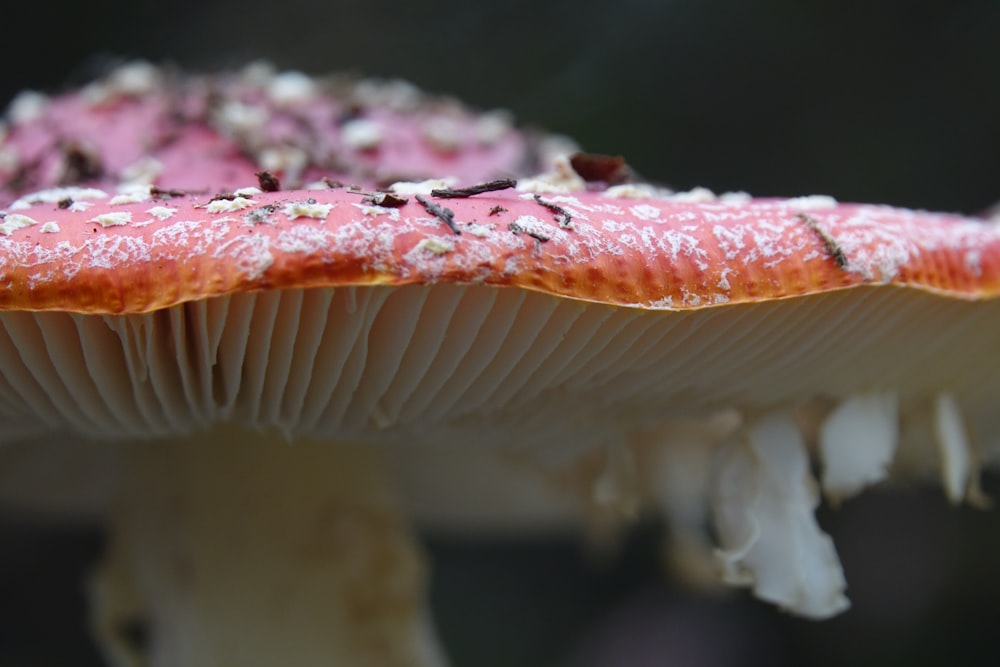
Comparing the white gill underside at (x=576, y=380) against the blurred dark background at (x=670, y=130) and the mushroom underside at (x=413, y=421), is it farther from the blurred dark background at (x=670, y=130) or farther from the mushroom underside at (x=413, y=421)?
the blurred dark background at (x=670, y=130)

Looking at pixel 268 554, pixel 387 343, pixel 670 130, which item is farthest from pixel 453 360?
pixel 670 130

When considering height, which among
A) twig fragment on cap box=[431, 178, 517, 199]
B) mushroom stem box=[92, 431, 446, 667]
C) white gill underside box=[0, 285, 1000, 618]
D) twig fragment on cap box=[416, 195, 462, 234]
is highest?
twig fragment on cap box=[431, 178, 517, 199]

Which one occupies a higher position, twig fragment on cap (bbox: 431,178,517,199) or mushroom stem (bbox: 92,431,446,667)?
twig fragment on cap (bbox: 431,178,517,199)

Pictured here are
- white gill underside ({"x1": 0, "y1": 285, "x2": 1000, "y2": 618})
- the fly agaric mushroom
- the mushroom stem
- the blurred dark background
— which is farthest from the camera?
the blurred dark background

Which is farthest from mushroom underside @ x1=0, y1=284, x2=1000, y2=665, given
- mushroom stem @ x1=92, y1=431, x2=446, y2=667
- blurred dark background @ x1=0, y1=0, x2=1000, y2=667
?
blurred dark background @ x1=0, y1=0, x2=1000, y2=667

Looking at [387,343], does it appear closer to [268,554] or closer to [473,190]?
[473,190]

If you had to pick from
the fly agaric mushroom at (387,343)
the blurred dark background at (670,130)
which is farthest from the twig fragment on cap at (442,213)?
the blurred dark background at (670,130)

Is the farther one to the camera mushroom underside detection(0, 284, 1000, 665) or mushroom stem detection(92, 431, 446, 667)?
mushroom stem detection(92, 431, 446, 667)

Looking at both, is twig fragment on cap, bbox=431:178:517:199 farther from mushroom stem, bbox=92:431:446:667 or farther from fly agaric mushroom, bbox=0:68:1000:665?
mushroom stem, bbox=92:431:446:667

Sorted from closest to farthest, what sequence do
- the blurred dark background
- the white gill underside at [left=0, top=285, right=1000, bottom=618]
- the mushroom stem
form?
1. the white gill underside at [left=0, top=285, right=1000, bottom=618]
2. the mushroom stem
3. the blurred dark background

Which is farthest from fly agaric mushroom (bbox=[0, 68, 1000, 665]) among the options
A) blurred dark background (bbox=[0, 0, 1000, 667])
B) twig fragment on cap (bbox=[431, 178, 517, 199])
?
blurred dark background (bbox=[0, 0, 1000, 667])

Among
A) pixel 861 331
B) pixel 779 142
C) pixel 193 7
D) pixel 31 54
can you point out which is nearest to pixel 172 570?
pixel 861 331
